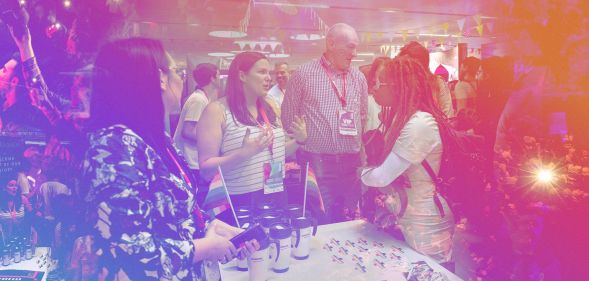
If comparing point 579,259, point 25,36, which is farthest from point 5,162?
point 579,259

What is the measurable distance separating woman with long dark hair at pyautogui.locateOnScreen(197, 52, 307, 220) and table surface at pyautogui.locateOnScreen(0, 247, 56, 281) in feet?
2.52

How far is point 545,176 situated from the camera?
1.33 metres

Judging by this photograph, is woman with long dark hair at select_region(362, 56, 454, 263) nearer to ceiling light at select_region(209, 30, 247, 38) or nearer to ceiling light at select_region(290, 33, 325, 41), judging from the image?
ceiling light at select_region(209, 30, 247, 38)

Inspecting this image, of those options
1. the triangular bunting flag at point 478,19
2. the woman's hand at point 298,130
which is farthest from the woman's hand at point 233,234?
the triangular bunting flag at point 478,19

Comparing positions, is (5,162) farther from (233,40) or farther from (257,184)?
(233,40)

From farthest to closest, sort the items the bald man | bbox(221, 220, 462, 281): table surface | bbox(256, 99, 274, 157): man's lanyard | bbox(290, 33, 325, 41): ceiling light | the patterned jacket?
bbox(290, 33, 325, 41): ceiling light, the bald man, bbox(256, 99, 274, 157): man's lanyard, bbox(221, 220, 462, 281): table surface, the patterned jacket

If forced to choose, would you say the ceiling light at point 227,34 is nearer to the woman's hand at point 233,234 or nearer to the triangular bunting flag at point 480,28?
the triangular bunting flag at point 480,28

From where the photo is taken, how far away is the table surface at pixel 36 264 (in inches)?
66.3

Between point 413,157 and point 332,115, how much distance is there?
870 mm

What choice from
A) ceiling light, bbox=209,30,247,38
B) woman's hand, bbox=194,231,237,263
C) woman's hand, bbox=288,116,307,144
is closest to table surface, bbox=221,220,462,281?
woman's hand, bbox=194,231,237,263

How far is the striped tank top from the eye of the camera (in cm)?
172

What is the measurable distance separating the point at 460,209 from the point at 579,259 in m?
0.40

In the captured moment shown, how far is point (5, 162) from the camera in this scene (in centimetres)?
153

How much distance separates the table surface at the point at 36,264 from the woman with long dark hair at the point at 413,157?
1.40 metres
